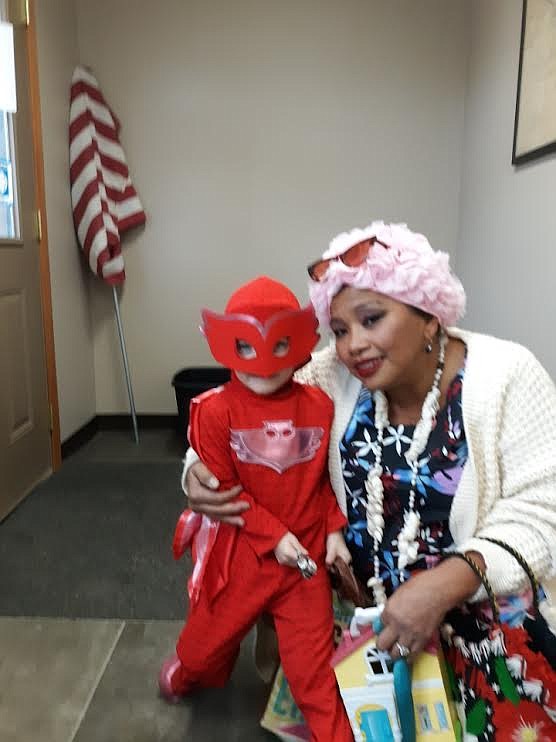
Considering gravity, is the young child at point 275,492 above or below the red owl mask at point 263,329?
below

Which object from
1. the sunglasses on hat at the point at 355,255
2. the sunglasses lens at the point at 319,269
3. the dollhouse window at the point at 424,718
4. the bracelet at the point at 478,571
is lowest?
the dollhouse window at the point at 424,718

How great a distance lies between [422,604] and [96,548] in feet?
4.83

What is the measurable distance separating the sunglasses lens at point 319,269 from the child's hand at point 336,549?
1.56 feet

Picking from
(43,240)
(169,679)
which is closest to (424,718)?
(169,679)

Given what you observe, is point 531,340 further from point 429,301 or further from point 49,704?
point 49,704

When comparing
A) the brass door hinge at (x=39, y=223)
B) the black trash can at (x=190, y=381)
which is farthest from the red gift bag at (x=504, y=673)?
the brass door hinge at (x=39, y=223)

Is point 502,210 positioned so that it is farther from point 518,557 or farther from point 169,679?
point 169,679

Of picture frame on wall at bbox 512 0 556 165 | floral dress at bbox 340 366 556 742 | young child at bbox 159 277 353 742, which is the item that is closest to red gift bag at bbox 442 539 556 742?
floral dress at bbox 340 366 556 742

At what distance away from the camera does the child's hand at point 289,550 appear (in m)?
1.12

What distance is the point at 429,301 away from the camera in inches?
40.3

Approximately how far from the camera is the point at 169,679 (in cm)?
140

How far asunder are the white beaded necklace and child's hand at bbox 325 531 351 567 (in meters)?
0.06

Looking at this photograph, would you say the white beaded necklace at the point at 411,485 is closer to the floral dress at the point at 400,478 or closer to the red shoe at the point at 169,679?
the floral dress at the point at 400,478

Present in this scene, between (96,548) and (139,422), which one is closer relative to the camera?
(96,548)
